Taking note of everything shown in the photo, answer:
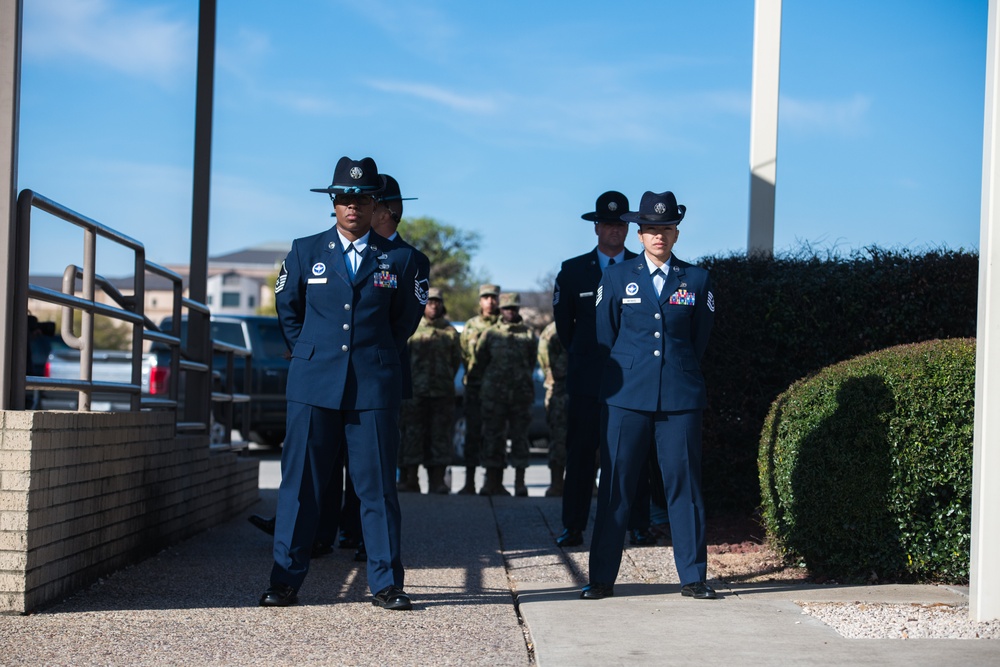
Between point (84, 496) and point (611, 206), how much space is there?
3.56 metres

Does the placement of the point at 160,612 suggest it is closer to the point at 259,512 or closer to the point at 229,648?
the point at 229,648

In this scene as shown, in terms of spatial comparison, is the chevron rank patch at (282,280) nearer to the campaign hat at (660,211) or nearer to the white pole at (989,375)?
the campaign hat at (660,211)

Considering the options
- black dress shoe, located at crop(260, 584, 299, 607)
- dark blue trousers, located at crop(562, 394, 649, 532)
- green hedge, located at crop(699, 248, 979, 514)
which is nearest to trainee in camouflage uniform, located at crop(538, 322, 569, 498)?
green hedge, located at crop(699, 248, 979, 514)

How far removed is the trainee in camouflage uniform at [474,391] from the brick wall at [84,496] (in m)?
4.32

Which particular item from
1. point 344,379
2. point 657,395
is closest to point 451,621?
point 344,379

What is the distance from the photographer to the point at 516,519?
9.45 metres

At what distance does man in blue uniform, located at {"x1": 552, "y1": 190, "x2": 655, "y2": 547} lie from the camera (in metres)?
7.77

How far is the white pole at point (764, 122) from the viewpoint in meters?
9.26

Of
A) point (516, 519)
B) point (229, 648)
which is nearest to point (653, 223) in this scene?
point (229, 648)

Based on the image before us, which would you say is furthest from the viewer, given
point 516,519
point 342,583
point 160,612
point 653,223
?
point 516,519

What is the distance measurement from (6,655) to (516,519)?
526 centimetres

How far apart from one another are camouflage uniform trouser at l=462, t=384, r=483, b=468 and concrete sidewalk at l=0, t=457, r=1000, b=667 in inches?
185

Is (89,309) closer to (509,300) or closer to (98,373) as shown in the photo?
(509,300)

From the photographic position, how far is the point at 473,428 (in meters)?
12.3
